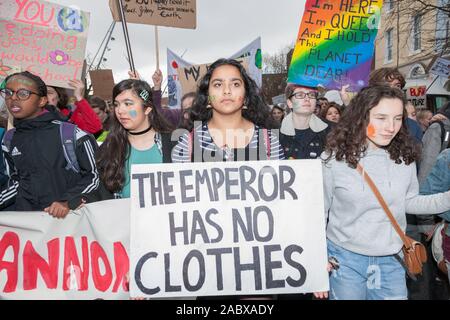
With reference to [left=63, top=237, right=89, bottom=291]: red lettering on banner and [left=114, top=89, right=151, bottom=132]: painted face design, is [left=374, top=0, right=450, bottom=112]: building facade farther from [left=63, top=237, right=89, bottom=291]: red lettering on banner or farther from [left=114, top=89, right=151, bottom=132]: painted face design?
[left=63, top=237, right=89, bottom=291]: red lettering on banner

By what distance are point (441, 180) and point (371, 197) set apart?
0.58 meters

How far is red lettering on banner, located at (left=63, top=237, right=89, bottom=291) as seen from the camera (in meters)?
3.31

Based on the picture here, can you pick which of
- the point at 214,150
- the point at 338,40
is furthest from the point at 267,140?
the point at 338,40

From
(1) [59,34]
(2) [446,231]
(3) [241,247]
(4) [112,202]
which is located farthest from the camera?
(1) [59,34]

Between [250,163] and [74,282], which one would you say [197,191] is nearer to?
[250,163]

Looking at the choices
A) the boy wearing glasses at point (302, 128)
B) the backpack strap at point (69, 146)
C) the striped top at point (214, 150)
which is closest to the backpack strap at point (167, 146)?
the striped top at point (214, 150)

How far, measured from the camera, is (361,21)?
5.18 meters

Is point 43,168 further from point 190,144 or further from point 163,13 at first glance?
point 163,13

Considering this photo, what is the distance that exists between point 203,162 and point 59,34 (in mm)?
2987

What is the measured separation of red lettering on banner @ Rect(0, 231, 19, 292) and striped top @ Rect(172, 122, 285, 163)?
1283mm

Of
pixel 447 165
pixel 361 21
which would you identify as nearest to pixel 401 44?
pixel 361 21

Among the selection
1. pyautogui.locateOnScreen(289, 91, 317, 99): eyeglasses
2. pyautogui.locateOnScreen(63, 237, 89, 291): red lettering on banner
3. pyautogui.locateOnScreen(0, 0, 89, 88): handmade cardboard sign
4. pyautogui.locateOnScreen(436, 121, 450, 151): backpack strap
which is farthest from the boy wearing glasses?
pyautogui.locateOnScreen(0, 0, 89, 88): handmade cardboard sign

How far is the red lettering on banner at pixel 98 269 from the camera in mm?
3330
